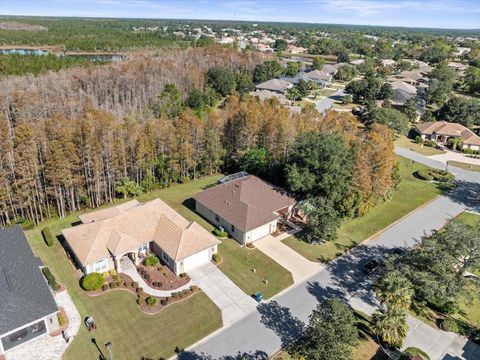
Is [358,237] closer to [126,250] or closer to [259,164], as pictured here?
[259,164]

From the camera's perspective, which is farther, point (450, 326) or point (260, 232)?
point (260, 232)

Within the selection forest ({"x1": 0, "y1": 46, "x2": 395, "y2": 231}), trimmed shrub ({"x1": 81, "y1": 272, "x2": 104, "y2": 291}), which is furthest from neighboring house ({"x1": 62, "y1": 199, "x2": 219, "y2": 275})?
forest ({"x1": 0, "y1": 46, "x2": 395, "y2": 231})

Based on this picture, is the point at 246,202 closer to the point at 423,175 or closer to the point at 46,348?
the point at 46,348

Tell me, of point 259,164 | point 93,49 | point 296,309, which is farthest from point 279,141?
point 93,49

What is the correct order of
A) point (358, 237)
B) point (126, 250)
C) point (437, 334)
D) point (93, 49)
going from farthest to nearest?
point (93, 49) < point (358, 237) < point (126, 250) < point (437, 334)

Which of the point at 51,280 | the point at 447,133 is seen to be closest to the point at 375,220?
the point at 51,280

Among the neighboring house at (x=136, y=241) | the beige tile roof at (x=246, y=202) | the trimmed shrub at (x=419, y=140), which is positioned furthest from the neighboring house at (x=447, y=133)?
the neighboring house at (x=136, y=241)

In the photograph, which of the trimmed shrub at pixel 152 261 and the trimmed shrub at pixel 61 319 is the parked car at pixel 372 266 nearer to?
the trimmed shrub at pixel 152 261
